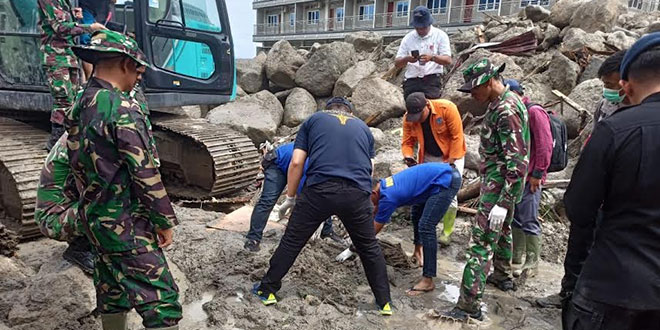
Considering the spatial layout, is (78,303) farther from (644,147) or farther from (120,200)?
(644,147)

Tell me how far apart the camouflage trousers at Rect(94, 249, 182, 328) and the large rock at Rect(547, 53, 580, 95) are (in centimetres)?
854

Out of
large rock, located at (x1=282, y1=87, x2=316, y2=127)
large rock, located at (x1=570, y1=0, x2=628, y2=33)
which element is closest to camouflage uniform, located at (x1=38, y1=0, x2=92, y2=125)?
large rock, located at (x1=282, y1=87, x2=316, y2=127)

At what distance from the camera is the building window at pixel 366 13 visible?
3024 centimetres

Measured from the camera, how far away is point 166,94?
5629 millimetres

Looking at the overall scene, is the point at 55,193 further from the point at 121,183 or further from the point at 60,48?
the point at 60,48

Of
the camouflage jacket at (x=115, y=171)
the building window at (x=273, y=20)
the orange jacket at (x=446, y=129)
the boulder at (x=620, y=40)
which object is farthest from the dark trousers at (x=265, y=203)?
the building window at (x=273, y=20)

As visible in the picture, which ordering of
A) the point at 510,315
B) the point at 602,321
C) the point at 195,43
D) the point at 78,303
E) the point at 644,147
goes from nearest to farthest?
1. the point at 644,147
2. the point at 602,321
3. the point at 78,303
4. the point at 510,315
5. the point at 195,43

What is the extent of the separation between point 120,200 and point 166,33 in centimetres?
400

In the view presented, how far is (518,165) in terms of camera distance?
3023mm

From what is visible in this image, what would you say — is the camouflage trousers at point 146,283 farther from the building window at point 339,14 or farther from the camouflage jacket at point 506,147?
the building window at point 339,14

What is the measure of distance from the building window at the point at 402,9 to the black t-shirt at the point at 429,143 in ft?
82.3

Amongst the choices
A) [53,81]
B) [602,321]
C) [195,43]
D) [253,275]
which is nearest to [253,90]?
[195,43]

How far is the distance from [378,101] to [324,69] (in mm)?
3111

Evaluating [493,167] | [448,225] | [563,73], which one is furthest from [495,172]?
[563,73]
